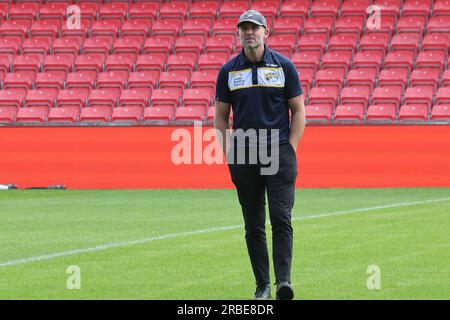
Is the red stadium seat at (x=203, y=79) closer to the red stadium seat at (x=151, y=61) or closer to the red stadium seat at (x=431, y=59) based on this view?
the red stadium seat at (x=151, y=61)

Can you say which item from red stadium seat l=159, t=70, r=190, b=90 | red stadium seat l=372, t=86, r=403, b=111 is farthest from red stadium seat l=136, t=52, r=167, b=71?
red stadium seat l=372, t=86, r=403, b=111

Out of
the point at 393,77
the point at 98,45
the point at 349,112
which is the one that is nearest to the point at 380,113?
the point at 349,112

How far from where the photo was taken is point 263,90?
25.1ft

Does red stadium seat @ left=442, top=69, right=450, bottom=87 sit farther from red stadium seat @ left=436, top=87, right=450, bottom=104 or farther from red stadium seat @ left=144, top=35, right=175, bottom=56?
red stadium seat @ left=144, top=35, right=175, bottom=56

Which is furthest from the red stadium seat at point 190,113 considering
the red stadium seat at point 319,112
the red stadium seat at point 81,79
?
the red stadium seat at point 81,79

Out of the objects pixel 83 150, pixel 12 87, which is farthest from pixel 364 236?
pixel 12 87

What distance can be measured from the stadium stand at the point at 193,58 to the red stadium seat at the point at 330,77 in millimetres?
28

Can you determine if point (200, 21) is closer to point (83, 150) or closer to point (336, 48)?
point (336, 48)

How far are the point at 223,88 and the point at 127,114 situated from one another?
1530 cm

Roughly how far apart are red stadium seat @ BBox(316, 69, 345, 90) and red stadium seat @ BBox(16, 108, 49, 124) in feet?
19.6

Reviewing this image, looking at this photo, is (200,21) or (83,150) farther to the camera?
(200,21)
